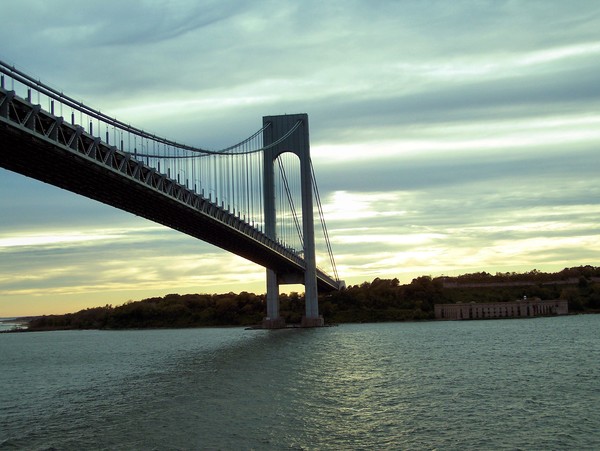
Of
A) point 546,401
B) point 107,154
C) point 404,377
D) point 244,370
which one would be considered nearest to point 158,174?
point 107,154

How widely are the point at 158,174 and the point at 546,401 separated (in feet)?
74.1

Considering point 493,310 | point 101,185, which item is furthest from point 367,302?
point 101,185

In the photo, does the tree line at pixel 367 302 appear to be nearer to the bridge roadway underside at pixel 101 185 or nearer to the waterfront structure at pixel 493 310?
the waterfront structure at pixel 493 310

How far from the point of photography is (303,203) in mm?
83125

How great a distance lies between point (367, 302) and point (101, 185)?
3174 inches

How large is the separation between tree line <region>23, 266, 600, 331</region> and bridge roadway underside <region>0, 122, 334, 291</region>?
172 feet

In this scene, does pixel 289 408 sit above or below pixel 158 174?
below

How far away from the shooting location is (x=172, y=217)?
1839 inches

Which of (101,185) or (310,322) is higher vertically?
(101,185)

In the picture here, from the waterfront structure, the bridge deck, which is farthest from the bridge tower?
the waterfront structure

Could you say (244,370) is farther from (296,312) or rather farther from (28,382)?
(296,312)

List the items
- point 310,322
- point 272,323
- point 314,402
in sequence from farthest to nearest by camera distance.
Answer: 1. point 310,322
2. point 272,323
3. point 314,402

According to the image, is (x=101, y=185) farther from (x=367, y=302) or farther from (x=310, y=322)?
(x=367, y=302)

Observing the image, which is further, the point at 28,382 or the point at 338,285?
the point at 338,285
